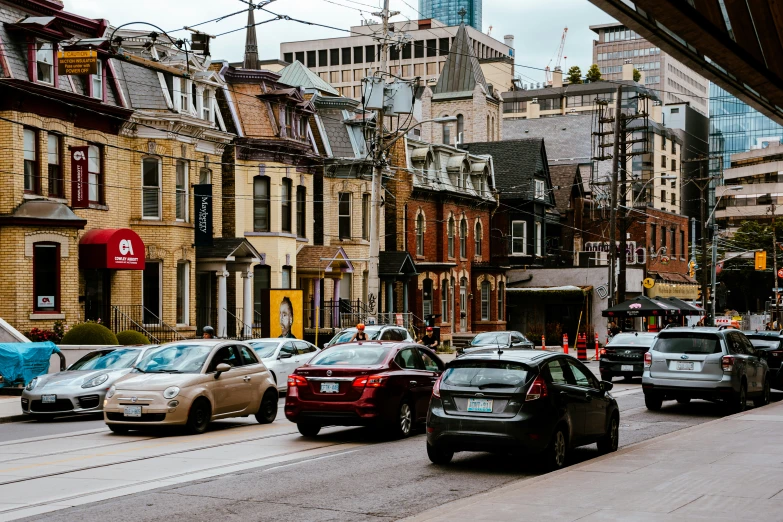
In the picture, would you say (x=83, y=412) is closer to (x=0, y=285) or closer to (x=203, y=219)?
(x=0, y=285)

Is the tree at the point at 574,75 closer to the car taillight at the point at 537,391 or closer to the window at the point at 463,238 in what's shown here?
the window at the point at 463,238

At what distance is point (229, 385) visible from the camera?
18.2 metres

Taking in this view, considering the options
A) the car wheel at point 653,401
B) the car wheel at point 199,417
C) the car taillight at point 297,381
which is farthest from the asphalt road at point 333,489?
the car wheel at point 653,401

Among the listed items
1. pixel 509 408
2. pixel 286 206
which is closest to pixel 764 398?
pixel 509 408

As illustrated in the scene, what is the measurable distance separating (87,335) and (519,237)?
3749cm

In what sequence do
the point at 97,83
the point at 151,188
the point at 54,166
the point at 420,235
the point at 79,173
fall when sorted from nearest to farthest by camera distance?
1. the point at 79,173
2. the point at 54,166
3. the point at 97,83
4. the point at 151,188
5. the point at 420,235

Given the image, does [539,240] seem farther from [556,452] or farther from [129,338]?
[556,452]

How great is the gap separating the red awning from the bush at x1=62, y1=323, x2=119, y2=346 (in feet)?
12.2

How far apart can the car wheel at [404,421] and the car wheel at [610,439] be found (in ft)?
10.6

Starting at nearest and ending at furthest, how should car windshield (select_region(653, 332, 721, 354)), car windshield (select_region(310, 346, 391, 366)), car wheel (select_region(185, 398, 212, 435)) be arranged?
car windshield (select_region(310, 346, 391, 366)) < car wheel (select_region(185, 398, 212, 435)) < car windshield (select_region(653, 332, 721, 354))

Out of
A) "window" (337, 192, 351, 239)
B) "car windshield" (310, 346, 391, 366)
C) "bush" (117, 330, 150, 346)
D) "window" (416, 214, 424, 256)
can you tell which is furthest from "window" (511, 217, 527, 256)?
"car windshield" (310, 346, 391, 366)

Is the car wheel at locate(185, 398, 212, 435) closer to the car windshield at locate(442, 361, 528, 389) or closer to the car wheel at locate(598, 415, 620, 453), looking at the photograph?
the car windshield at locate(442, 361, 528, 389)

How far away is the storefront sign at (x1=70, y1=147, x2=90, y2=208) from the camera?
104ft

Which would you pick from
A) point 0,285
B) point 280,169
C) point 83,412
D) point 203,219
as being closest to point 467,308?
point 280,169
